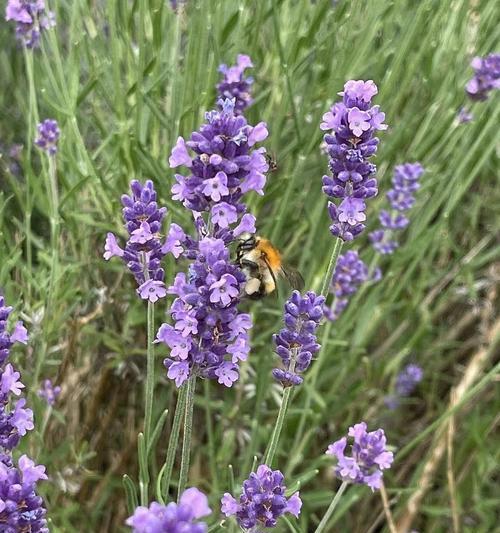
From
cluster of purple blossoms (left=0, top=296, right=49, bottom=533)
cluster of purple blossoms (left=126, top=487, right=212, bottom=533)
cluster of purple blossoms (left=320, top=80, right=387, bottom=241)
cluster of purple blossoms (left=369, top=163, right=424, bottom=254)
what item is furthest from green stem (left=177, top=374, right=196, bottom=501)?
cluster of purple blossoms (left=369, top=163, right=424, bottom=254)

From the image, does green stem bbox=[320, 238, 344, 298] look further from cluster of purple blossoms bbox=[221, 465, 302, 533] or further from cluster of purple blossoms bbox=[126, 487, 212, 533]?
cluster of purple blossoms bbox=[126, 487, 212, 533]

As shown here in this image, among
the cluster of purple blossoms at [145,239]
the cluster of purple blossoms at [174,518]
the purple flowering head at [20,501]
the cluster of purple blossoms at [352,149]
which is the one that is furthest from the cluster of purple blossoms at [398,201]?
the cluster of purple blossoms at [174,518]

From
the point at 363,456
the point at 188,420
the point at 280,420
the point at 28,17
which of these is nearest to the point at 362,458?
the point at 363,456

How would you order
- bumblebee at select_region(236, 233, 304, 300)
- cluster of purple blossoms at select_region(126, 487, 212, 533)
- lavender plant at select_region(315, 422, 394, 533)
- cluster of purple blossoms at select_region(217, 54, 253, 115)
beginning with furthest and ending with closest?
1. cluster of purple blossoms at select_region(217, 54, 253, 115)
2. bumblebee at select_region(236, 233, 304, 300)
3. lavender plant at select_region(315, 422, 394, 533)
4. cluster of purple blossoms at select_region(126, 487, 212, 533)

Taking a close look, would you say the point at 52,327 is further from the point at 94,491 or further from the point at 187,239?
the point at 187,239

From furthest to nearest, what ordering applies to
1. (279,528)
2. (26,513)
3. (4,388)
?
(279,528)
(4,388)
(26,513)

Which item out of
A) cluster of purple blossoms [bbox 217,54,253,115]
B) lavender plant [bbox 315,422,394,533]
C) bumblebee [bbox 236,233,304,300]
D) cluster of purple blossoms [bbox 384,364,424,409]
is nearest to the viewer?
lavender plant [bbox 315,422,394,533]

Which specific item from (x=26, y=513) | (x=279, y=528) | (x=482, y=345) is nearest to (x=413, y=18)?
(x=482, y=345)

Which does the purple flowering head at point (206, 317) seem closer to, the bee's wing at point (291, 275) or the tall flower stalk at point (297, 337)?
the tall flower stalk at point (297, 337)
